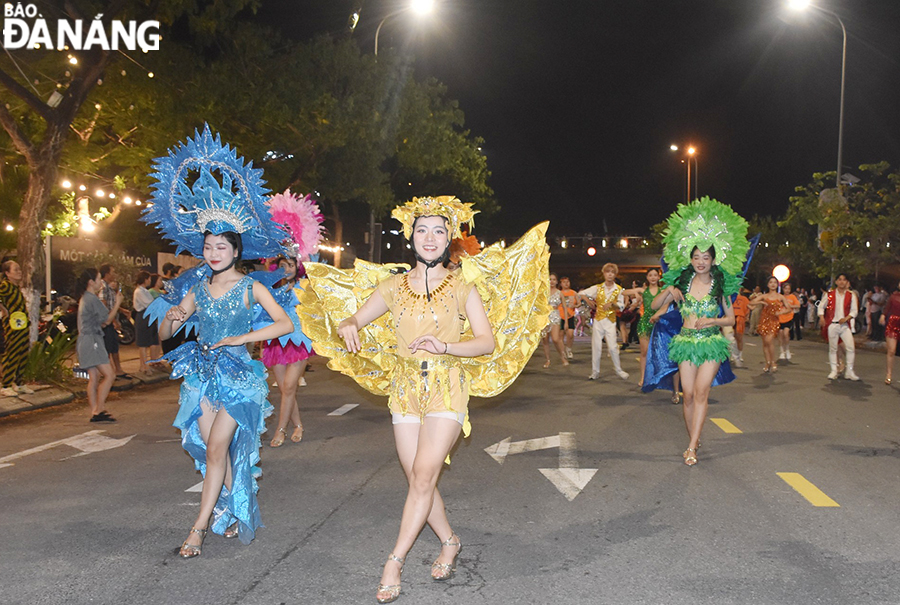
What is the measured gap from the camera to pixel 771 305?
1614 centimetres

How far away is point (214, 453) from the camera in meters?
4.88

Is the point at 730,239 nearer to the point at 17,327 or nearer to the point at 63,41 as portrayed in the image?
the point at 17,327

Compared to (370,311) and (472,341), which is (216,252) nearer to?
(370,311)

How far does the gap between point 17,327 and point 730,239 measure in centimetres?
927

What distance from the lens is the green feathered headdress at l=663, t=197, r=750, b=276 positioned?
7.77 meters

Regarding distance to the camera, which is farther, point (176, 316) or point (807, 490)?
point (807, 490)

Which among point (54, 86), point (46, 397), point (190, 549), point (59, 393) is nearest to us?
point (190, 549)

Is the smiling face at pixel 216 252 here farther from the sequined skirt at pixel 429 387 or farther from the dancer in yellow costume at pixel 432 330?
the sequined skirt at pixel 429 387

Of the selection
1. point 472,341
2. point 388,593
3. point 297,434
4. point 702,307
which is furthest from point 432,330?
point 297,434

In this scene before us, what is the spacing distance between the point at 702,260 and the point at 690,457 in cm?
186

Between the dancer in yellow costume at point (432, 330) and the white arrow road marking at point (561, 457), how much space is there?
2128mm

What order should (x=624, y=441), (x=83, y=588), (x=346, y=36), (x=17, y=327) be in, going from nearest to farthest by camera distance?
(x=83, y=588), (x=624, y=441), (x=17, y=327), (x=346, y=36)

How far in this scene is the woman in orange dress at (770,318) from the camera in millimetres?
15713

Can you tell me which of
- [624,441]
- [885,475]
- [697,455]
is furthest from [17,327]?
[885,475]
